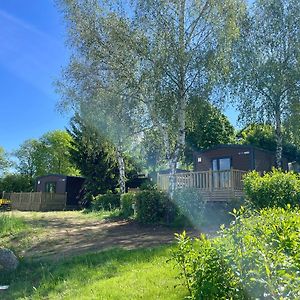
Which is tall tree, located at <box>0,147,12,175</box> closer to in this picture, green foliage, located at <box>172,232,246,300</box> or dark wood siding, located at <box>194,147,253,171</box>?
dark wood siding, located at <box>194,147,253,171</box>

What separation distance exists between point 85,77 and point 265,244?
12.5 meters

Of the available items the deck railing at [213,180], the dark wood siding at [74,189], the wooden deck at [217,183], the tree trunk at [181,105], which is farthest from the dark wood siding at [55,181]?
the tree trunk at [181,105]

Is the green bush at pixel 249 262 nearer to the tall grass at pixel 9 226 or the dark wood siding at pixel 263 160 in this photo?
the tall grass at pixel 9 226

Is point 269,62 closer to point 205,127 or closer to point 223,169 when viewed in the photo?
point 223,169

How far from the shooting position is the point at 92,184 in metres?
25.2

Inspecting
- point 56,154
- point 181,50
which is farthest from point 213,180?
point 56,154

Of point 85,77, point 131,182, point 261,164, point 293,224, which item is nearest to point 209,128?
point 131,182

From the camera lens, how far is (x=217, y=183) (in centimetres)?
1332

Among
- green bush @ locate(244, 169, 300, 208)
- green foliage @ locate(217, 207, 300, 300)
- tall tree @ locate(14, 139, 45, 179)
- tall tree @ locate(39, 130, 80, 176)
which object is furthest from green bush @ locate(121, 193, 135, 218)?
tall tree @ locate(14, 139, 45, 179)

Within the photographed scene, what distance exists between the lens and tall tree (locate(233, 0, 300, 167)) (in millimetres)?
16531

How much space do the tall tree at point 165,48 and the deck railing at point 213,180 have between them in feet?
4.76

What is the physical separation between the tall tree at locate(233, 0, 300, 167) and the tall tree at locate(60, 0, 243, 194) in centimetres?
431

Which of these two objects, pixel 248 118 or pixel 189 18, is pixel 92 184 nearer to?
pixel 248 118

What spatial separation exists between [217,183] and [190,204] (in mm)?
2224
